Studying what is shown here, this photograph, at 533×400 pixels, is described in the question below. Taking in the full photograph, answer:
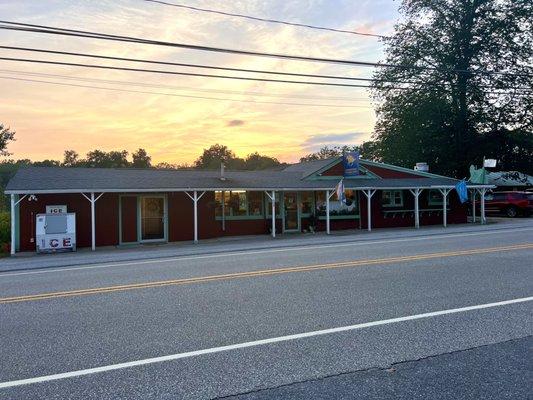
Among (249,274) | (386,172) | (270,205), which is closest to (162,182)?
(270,205)

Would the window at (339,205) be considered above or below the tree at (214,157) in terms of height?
below

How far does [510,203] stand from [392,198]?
11.5 meters

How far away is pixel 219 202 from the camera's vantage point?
21.4 m

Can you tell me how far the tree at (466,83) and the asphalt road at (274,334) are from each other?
2748cm

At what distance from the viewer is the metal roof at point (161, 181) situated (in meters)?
17.7

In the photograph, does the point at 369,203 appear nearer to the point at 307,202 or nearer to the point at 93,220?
the point at 307,202

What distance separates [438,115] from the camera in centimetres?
3509

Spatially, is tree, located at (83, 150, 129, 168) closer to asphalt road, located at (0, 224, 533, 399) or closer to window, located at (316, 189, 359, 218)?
window, located at (316, 189, 359, 218)

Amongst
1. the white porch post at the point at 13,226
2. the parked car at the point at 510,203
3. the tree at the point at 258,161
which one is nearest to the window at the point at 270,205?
the white porch post at the point at 13,226

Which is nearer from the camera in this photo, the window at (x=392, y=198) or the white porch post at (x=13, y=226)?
the white porch post at (x=13, y=226)

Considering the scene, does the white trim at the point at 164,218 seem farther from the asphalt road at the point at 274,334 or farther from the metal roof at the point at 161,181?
the asphalt road at the point at 274,334

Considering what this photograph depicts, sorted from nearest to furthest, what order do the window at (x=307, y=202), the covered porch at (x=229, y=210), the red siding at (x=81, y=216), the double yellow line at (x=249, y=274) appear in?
1. the double yellow line at (x=249, y=274)
2. the red siding at (x=81, y=216)
3. the covered porch at (x=229, y=210)
4. the window at (x=307, y=202)

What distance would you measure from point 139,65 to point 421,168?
20.8 m

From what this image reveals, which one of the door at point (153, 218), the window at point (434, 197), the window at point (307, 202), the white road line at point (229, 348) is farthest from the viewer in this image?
the window at point (434, 197)
